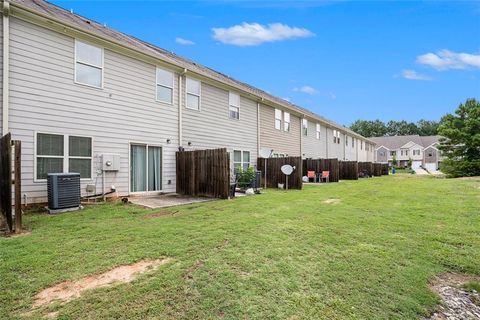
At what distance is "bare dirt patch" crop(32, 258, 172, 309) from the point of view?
293 cm

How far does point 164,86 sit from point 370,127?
82.9 meters

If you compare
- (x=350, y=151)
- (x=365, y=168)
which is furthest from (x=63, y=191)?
(x=350, y=151)

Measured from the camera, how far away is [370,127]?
82875 mm

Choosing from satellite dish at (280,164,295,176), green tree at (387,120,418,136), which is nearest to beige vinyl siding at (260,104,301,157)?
satellite dish at (280,164,295,176)

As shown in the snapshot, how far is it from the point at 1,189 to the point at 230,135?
9.73 meters

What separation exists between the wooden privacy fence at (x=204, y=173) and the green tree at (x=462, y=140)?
22.1m

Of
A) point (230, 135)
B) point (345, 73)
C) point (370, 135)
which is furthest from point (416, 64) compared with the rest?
point (370, 135)

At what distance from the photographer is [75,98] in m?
8.30

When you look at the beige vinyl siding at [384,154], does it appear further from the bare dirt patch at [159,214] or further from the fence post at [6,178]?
the fence post at [6,178]

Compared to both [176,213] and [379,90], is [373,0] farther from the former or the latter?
[379,90]

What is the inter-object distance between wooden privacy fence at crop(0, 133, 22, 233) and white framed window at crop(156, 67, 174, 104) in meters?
5.92

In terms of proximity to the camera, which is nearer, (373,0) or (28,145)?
(28,145)

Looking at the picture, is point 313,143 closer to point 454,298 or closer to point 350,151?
point 350,151

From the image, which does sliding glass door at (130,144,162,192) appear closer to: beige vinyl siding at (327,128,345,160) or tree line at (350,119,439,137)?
beige vinyl siding at (327,128,345,160)
